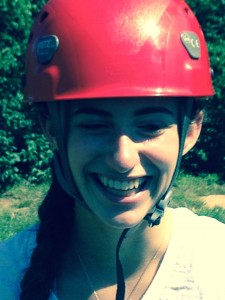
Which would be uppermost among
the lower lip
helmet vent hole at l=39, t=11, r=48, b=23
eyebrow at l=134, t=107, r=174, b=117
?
helmet vent hole at l=39, t=11, r=48, b=23

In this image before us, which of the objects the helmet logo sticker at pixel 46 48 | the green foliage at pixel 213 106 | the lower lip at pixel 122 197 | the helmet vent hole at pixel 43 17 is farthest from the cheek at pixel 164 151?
the green foliage at pixel 213 106

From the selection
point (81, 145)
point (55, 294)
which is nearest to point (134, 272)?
point (55, 294)

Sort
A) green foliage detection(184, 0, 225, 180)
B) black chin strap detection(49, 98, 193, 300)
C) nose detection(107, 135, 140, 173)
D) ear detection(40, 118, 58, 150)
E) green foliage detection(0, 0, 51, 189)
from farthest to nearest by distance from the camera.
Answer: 1. green foliage detection(184, 0, 225, 180)
2. green foliage detection(0, 0, 51, 189)
3. ear detection(40, 118, 58, 150)
4. black chin strap detection(49, 98, 193, 300)
5. nose detection(107, 135, 140, 173)

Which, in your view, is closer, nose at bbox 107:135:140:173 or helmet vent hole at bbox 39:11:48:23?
nose at bbox 107:135:140:173

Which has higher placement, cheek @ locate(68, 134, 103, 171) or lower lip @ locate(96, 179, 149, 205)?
cheek @ locate(68, 134, 103, 171)

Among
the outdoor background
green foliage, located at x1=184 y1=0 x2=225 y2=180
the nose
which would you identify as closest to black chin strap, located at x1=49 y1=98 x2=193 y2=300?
the nose

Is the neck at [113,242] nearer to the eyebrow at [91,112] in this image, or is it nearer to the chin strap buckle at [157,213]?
the chin strap buckle at [157,213]

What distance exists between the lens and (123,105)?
194 cm

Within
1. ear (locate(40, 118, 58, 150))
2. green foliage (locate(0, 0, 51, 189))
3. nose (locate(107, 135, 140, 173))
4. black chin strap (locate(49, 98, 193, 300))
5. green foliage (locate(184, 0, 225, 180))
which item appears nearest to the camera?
nose (locate(107, 135, 140, 173))

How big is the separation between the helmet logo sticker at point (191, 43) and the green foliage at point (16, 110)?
5418mm

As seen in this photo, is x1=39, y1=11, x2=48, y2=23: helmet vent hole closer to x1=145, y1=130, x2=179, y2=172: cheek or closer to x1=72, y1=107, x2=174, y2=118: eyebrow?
x1=72, y1=107, x2=174, y2=118: eyebrow

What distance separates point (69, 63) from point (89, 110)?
0.55 ft


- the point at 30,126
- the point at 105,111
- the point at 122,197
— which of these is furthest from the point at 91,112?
the point at 30,126

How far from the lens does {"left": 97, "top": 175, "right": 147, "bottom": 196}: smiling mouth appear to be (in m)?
1.94
